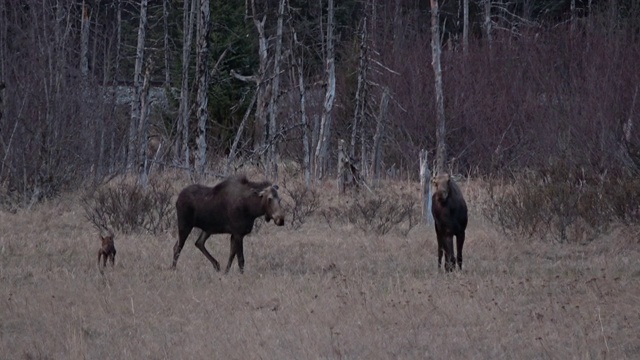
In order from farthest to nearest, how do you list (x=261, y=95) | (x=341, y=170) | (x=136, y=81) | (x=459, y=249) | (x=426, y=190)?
(x=261, y=95)
(x=136, y=81)
(x=341, y=170)
(x=426, y=190)
(x=459, y=249)

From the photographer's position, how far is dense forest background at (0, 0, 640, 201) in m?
21.8

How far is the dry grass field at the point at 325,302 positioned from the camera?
930cm

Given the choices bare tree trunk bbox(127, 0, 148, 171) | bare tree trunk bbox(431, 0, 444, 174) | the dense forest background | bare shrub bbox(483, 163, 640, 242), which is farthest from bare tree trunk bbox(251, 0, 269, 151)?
bare shrub bbox(483, 163, 640, 242)

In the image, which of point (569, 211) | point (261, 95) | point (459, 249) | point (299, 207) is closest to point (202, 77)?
point (299, 207)

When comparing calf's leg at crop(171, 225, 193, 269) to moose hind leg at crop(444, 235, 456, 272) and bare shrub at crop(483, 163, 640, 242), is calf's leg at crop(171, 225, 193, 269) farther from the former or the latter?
bare shrub at crop(483, 163, 640, 242)

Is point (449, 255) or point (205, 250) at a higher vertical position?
point (449, 255)

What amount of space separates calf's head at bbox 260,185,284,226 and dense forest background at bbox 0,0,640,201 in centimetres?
695

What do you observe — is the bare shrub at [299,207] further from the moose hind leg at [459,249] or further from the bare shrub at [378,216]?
the moose hind leg at [459,249]

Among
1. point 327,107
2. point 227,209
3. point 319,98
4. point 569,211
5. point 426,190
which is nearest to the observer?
point 227,209

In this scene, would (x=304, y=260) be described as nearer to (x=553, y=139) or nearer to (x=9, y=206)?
(x=9, y=206)

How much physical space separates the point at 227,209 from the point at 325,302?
3690 mm

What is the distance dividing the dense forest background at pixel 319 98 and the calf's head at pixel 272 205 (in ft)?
22.8

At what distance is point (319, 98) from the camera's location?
34156 mm

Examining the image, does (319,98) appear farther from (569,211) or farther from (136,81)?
(569,211)
